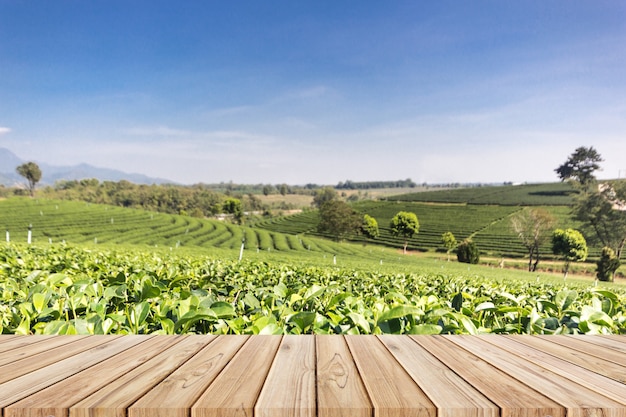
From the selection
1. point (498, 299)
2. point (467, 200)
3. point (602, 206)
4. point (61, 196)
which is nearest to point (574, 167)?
point (467, 200)

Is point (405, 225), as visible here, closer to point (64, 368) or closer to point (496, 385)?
point (496, 385)

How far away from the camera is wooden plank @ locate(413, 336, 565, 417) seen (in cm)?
83

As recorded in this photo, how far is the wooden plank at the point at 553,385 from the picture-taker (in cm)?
83

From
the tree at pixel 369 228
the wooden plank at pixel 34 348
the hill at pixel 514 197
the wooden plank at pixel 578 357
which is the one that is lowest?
the tree at pixel 369 228

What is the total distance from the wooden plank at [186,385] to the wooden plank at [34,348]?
0.52 metres

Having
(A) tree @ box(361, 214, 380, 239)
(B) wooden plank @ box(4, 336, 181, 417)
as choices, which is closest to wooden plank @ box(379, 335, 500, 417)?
(B) wooden plank @ box(4, 336, 181, 417)

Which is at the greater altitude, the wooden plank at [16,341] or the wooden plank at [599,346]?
the wooden plank at [599,346]

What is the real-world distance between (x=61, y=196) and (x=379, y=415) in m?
120

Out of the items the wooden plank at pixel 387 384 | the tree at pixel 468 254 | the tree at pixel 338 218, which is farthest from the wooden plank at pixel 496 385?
the tree at pixel 338 218

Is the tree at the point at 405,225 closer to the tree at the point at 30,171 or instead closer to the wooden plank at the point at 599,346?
the wooden plank at the point at 599,346

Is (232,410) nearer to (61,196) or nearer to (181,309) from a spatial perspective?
(181,309)

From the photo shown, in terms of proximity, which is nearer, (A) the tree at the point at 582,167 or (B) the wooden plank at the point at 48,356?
(B) the wooden plank at the point at 48,356

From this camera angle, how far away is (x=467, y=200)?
90.9m

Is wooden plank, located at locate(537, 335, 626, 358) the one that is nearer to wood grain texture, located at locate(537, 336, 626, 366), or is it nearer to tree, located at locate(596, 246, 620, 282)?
wood grain texture, located at locate(537, 336, 626, 366)
